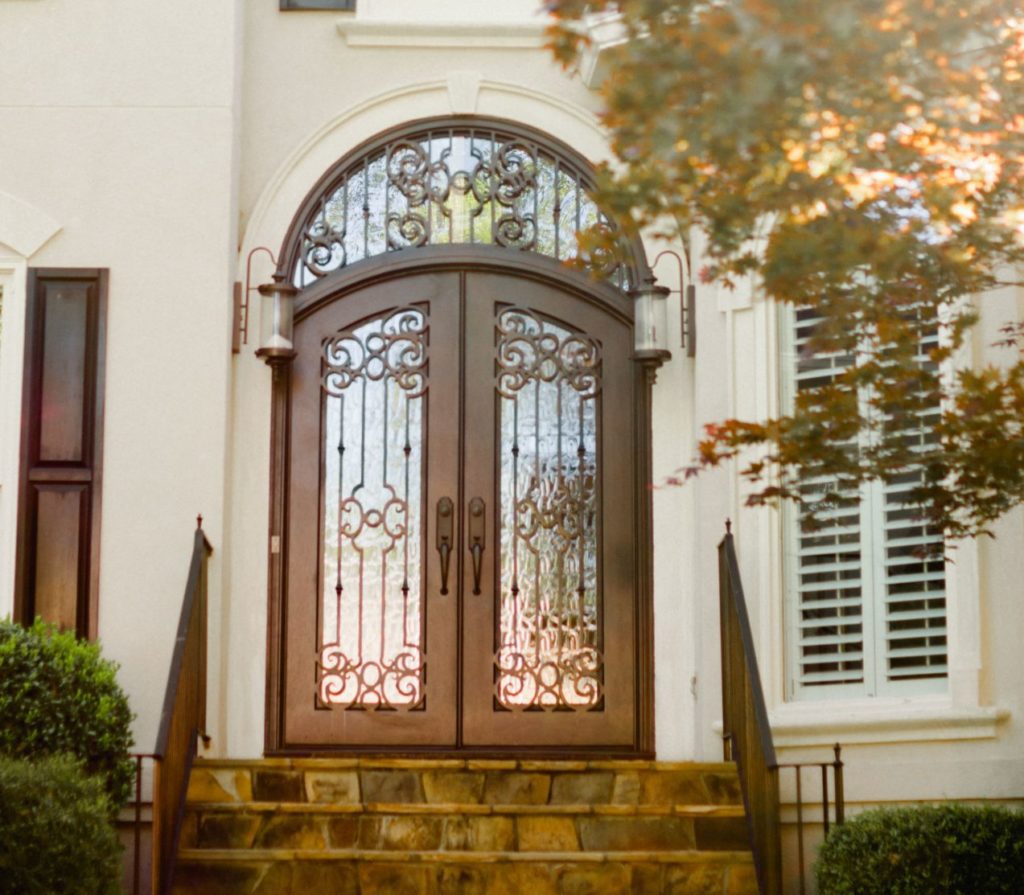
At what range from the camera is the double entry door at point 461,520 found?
297 inches

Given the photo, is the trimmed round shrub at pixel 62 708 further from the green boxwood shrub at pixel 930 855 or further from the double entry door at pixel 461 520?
the green boxwood shrub at pixel 930 855

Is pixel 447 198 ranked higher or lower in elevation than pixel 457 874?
higher

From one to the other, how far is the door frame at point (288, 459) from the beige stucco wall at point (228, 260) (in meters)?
0.06

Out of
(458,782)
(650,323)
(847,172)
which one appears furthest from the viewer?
(650,323)

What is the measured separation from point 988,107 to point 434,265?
4.02 m

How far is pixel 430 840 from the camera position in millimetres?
6504

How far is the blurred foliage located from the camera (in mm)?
3658

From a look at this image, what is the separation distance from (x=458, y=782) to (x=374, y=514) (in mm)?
1413

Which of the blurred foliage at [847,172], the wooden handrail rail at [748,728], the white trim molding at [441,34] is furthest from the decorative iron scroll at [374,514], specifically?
the blurred foliage at [847,172]

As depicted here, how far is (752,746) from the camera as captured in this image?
6.31 m

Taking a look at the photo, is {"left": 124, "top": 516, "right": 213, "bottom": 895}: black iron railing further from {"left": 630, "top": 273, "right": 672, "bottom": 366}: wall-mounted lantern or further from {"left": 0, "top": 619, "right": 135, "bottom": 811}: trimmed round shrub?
{"left": 630, "top": 273, "right": 672, "bottom": 366}: wall-mounted lantern

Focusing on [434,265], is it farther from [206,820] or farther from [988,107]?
[988,107]

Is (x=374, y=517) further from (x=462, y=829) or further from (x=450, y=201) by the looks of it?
(x=462, y=829)

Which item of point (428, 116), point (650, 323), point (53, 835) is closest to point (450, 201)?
point (428, 116)
